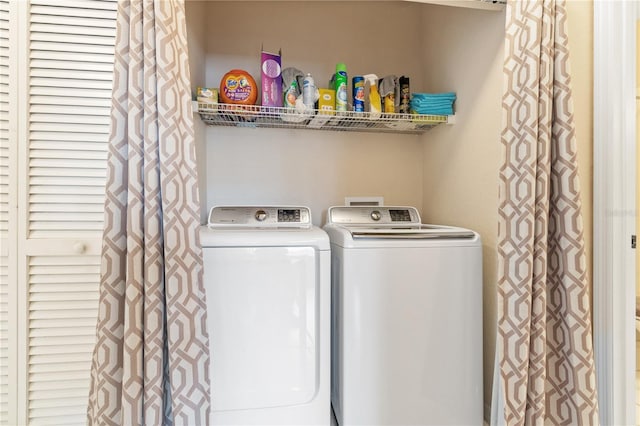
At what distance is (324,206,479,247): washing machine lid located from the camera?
1369mm

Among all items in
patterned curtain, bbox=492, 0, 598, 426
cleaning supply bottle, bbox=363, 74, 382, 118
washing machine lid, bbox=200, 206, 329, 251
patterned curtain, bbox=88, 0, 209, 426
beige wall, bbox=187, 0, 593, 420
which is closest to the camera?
patterned curtain, bbox=88, 0, 209, 426

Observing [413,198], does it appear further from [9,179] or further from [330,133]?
[9,179]

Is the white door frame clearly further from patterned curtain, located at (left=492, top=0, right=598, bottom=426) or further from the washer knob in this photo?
the washer knob

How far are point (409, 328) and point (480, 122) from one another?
1047mm

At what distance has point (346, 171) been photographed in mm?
2094

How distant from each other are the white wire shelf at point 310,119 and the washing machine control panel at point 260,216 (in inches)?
19.7

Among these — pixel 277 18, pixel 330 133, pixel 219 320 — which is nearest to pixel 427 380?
pixel 219 320

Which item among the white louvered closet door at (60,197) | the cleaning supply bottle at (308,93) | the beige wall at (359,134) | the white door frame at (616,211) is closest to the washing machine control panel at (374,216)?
the beige wall at (359,134)

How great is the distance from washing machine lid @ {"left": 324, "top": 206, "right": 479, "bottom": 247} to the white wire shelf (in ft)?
1.66

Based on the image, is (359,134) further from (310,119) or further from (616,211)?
(616,211)

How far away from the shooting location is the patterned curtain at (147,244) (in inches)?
41.0

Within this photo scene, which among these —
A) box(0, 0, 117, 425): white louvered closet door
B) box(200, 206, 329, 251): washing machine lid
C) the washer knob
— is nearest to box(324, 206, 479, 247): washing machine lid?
box(200, 206, 329, 251): washing machine lid

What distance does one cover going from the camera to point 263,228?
1578 millimetres

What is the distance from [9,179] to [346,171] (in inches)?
63.7
